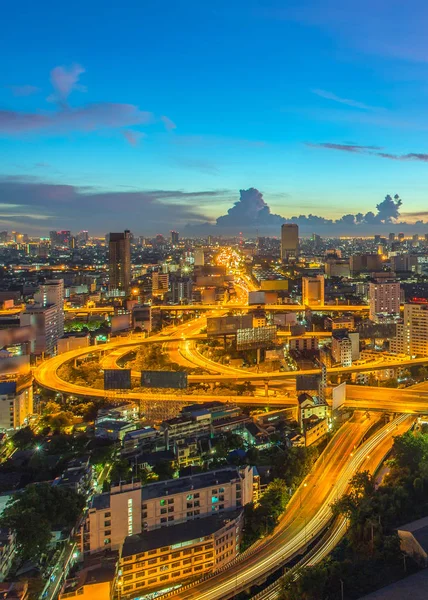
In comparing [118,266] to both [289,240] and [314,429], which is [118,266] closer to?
[314,429]

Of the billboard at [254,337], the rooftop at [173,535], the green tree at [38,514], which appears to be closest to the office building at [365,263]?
the billboard at [254,337]

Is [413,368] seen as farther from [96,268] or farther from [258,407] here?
[96,268]

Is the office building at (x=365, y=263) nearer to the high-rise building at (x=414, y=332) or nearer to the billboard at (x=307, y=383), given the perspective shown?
the high-rise building at (x=414, y=332)

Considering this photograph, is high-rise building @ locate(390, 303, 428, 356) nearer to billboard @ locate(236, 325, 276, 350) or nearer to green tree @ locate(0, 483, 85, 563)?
billboard @ locate(236, 325, 276, 350)

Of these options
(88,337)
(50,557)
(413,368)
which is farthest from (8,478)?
(413,368)

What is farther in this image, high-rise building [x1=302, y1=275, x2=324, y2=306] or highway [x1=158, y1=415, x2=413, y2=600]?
high-rise building [x1=302, y1=275, x2=324, y2=306]

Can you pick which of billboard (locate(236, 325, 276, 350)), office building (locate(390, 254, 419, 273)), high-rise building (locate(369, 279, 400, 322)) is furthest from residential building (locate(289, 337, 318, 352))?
office building (locate(390, 254, 419, 273))
